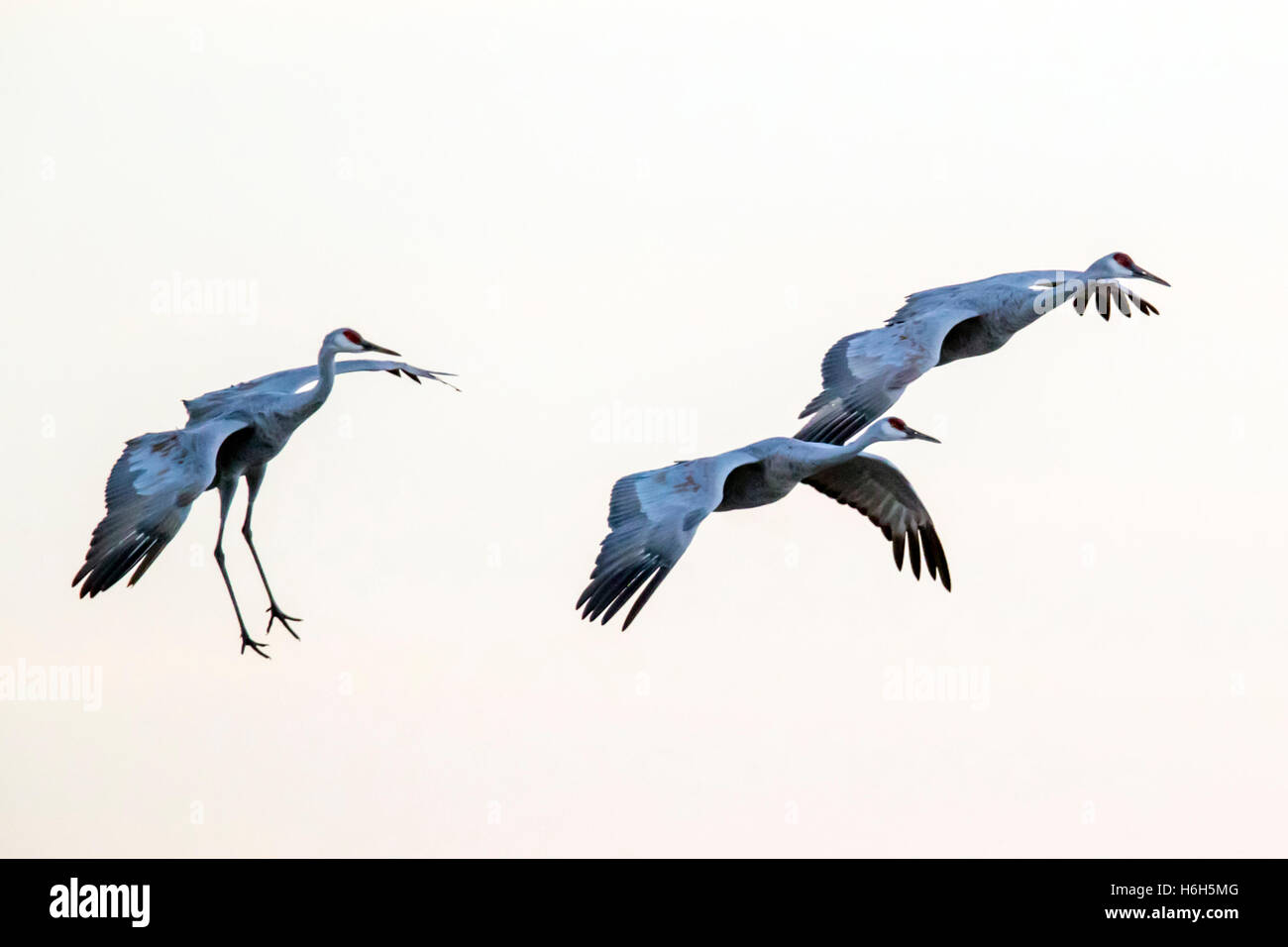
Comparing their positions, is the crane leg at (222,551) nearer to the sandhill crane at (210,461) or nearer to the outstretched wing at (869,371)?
the sandhill crane at (210,461)

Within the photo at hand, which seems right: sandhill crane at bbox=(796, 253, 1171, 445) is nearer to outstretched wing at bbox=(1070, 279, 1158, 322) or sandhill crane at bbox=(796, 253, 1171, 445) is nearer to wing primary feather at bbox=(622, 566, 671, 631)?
outstretched wing at bbox=(1070, 279, 1158, 322)

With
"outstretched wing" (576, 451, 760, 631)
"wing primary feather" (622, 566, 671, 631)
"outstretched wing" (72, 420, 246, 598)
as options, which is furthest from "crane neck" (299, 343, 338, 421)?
"wing primary feather" (622, 566, 671, 631)

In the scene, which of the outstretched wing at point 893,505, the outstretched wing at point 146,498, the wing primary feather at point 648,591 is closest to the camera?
the wing primary feather at point 648,591

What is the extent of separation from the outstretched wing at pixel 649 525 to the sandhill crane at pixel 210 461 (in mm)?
3637

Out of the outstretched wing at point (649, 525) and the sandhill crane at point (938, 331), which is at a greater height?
the sandhill crane at point (938, 331)

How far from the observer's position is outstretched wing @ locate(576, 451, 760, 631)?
85.7 feet

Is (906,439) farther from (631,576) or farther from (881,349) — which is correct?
(631,576)

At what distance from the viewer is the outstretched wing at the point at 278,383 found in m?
29.7

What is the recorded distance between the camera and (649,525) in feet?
87.6

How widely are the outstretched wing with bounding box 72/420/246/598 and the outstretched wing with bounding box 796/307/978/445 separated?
6.22 m

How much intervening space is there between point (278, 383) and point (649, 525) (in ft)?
18.1

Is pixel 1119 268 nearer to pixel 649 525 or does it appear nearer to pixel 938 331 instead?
pixel 938 331

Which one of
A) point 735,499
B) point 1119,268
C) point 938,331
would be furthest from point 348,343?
point 1119,268

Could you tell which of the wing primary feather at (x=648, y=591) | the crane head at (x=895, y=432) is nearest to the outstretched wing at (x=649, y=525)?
the wing primary feather at (x=648, y=591)
